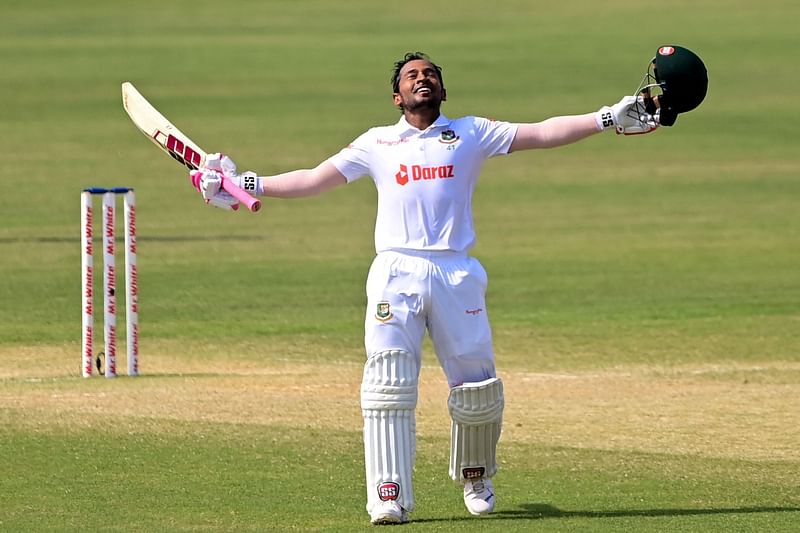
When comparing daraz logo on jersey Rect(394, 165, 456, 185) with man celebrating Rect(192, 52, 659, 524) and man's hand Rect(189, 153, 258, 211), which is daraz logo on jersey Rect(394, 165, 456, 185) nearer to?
man celebrating Rect(192, 52, 659, 524)

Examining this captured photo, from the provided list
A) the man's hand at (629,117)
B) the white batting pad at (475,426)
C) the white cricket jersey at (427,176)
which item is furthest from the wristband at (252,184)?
the man's hand at (629,117)

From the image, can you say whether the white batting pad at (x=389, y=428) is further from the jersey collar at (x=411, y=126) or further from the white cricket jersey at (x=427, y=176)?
the jersey collar at (x=411, y=126)

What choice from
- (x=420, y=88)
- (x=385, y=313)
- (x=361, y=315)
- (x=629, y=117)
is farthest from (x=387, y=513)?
(x=361, y=315)

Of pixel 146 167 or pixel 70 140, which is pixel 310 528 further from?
pixel 70 140

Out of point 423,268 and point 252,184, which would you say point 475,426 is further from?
point 252,184

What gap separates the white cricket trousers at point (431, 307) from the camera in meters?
7.88

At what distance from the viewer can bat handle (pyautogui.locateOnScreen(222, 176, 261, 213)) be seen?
315 inches

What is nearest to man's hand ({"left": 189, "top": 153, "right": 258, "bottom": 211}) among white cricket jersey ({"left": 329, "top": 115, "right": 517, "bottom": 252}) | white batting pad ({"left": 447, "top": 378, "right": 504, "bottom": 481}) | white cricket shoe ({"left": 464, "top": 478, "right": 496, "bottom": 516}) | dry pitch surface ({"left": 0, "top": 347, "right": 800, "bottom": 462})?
white cricket jersey ({"left": 329, "top": 115, "right": 517, "bottom": 252})

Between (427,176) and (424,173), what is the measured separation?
0.02m

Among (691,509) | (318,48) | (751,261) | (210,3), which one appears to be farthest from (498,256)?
(210,3)

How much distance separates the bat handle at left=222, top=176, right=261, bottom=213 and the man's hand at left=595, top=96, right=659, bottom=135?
1.47 meters

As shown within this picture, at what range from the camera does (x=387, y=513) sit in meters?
7.74

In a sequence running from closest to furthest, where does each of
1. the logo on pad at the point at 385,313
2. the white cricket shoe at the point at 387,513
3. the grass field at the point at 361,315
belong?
the white cricket shoe at the point at 387,513 < the logo on pad at the point at 385,313 < the grass field at the point at 361,315

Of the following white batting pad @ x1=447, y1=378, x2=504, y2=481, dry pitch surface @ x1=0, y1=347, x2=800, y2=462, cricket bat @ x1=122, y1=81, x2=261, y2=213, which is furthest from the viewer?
dry pitch surface @ x1=0, y1=347, x2=800, y2=462
